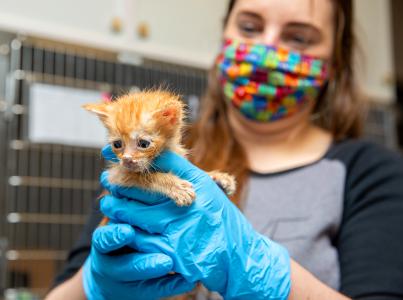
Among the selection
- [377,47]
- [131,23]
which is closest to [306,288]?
[131,23]

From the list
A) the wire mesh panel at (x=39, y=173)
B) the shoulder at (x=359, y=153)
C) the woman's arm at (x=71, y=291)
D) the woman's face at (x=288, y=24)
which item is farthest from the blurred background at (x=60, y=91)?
the woman's arm at (x=71, y=291)

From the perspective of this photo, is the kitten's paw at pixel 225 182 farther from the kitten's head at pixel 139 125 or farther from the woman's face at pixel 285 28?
the woman's face at pixel 285 28

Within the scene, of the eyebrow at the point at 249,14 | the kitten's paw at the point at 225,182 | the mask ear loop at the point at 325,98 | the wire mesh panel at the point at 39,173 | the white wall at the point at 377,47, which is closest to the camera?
the kitten's paw at the point at 225,182

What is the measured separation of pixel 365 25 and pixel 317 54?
56.9 inches

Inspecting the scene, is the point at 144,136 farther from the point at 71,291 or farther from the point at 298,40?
the point at 298,40

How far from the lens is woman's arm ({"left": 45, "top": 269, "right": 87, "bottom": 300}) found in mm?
1219

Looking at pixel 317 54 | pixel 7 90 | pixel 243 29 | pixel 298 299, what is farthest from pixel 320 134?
pixel 7 90

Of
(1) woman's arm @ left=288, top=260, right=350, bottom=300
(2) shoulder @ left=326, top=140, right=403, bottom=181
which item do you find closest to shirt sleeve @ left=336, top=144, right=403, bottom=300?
(2) shoulder @ left=326, top=140, right=403, bottom=181

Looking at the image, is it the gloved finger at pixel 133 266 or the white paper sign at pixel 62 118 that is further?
the white paper sign at pixel 62 118

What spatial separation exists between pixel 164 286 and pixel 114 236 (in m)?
0.15

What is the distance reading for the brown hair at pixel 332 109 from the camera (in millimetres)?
1495

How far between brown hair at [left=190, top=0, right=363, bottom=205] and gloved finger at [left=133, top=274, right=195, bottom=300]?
0.45 metres

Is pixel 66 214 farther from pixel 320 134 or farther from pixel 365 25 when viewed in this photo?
pixel 365 25

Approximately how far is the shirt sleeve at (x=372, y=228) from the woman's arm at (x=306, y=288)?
0.37ft
